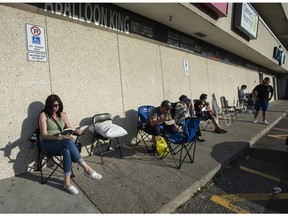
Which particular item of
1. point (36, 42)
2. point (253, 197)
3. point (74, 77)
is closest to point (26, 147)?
point (74, 77)

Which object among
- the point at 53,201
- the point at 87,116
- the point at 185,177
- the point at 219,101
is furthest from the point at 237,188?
the point at 219,101

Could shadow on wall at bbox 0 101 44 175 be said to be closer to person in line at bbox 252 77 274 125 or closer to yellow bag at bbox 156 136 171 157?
yellow bag at bbox 156 136 171 157

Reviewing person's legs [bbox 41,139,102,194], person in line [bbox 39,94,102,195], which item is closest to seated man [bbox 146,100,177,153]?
person in line [bbox 39,94,102,195]

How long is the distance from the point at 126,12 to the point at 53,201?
4587mm

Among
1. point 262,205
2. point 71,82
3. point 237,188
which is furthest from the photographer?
point 71,82

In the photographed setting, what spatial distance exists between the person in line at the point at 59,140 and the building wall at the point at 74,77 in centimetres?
46

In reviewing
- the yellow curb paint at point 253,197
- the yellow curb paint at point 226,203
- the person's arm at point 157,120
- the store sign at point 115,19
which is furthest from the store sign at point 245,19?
the yellow curb paint at point 226,203

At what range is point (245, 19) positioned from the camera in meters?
8.29

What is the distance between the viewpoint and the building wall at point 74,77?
343 cm

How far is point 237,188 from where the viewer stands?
138 inches

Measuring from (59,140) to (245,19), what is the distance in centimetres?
839

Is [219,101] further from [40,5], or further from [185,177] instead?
[40,5]

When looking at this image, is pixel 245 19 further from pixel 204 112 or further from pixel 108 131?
pixel 108 131

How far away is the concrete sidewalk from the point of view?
2.67 m
